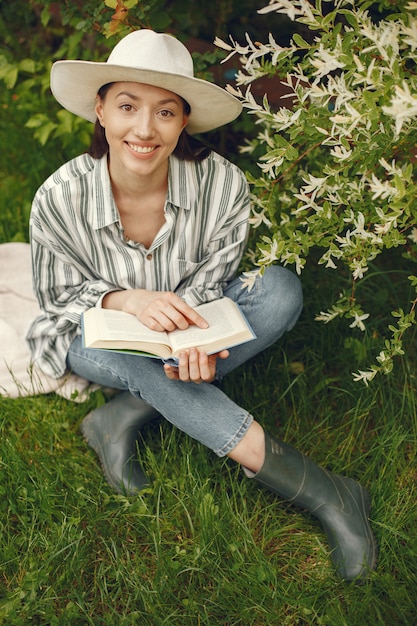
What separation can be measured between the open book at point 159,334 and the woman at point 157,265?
1.6 inches

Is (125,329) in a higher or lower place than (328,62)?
lower

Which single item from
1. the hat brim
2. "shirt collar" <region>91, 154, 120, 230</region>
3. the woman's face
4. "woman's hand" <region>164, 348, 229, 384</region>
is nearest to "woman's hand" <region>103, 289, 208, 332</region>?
"woman's hand" <region>164, 348, 229, 384</region>

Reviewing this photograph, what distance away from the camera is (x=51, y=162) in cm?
349

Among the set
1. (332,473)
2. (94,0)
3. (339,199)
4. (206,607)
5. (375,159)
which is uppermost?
(94,0)

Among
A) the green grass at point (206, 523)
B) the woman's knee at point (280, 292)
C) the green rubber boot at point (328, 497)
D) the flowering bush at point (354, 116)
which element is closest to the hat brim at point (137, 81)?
the flowering bush at point (354, 116)

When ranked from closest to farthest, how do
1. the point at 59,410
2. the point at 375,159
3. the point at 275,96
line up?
the point at 375,159
the point at 59,410
the point at 275,96

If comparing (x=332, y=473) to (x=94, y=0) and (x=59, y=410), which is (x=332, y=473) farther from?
(x=94, y=0)

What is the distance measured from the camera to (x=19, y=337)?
2.73 m

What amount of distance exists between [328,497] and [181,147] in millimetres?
1241

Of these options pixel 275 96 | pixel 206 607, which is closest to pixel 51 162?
pixel 275 96

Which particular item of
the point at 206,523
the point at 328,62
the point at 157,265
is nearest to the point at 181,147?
the point at 157,265

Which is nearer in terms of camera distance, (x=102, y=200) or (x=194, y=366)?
(x=194, y=366)

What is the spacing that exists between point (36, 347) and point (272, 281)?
0.94 m

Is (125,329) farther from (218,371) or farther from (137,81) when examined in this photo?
(137,81)
